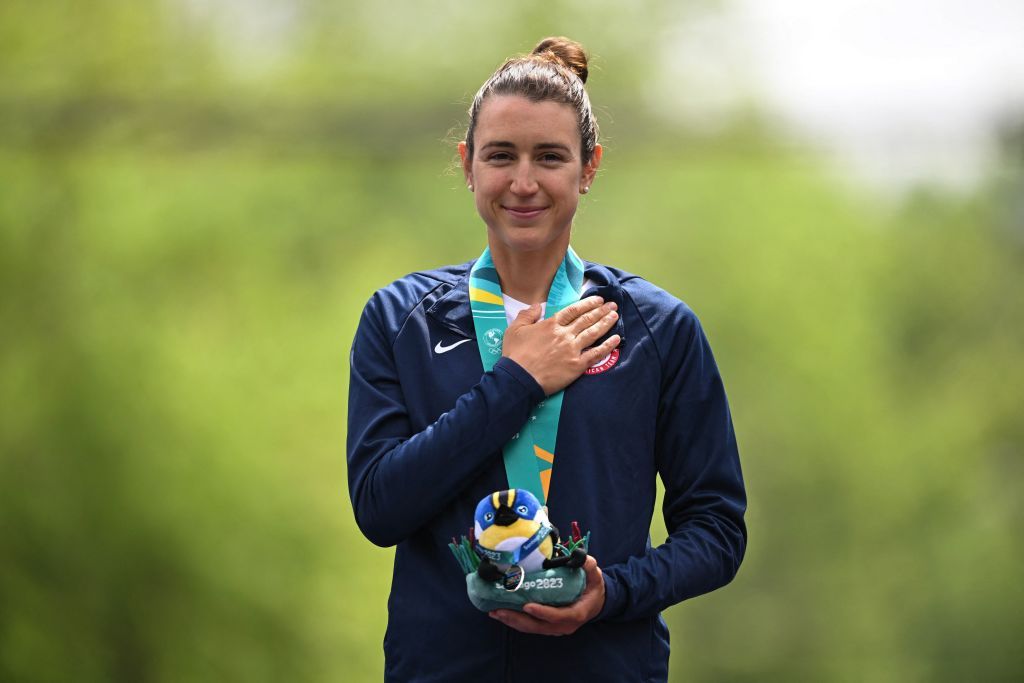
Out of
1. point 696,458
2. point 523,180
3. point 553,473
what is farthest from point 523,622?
point 523,180

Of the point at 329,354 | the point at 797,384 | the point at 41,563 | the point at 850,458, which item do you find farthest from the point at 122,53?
the point at 850,458

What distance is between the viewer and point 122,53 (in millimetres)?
4512

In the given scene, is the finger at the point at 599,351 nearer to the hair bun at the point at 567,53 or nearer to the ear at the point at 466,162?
the ear at the point at 466,162

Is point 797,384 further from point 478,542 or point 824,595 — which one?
point 478,542

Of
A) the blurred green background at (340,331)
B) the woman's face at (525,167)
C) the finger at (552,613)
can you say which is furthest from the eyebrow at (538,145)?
the blurred green background at (340,331)

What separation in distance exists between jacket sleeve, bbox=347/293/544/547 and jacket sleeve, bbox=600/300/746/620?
0.67ft

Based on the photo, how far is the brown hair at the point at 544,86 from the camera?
4.59 ft

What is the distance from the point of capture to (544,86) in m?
1.40

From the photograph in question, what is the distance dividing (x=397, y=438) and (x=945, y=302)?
12.0ft

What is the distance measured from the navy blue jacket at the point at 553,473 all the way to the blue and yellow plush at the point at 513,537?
0.07m

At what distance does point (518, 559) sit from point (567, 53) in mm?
712

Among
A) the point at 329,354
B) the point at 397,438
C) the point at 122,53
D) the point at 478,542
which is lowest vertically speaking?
the point at 478,542

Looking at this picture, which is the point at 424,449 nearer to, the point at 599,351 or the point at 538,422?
the point at 538,422

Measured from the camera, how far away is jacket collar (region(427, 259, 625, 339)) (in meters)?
1.44
